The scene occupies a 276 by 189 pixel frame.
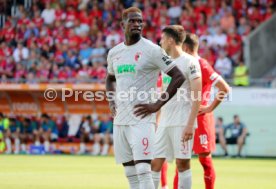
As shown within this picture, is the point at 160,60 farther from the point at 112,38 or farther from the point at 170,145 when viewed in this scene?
the point at 112,38

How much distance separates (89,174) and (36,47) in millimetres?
13888

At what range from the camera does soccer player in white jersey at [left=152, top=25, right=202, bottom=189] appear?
10.7m

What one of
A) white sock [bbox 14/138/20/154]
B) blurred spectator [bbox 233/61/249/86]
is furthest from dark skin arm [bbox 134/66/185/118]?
white sock [bbox 14/138/20/154]

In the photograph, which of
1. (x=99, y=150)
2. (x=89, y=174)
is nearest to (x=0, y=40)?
(x=99, y=150)

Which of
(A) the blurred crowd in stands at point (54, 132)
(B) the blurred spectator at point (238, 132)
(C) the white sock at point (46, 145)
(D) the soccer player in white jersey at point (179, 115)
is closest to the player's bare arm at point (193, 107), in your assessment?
(D) the soccer player in white jersey at point (179, 115)

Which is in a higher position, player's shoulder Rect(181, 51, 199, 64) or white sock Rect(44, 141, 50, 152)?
player's shoulder Rect(181, 51, 199, 64)

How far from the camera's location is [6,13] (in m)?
33.8

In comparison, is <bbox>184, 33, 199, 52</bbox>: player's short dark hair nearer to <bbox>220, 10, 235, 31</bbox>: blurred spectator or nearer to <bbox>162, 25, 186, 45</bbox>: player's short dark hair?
<bbox>162, 25, 186, 45</bbox>: player's short dark hair

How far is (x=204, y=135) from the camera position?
11602 mm

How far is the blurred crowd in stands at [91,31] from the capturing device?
27703 millimetres

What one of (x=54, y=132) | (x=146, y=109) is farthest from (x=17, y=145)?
(x=146, y=109)

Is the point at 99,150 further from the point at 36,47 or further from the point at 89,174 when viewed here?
the point at 89,174

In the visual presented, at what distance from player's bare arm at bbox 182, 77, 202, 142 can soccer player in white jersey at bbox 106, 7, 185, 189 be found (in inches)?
38.9

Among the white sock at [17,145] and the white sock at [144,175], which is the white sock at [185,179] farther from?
the white sock at [17,145]
